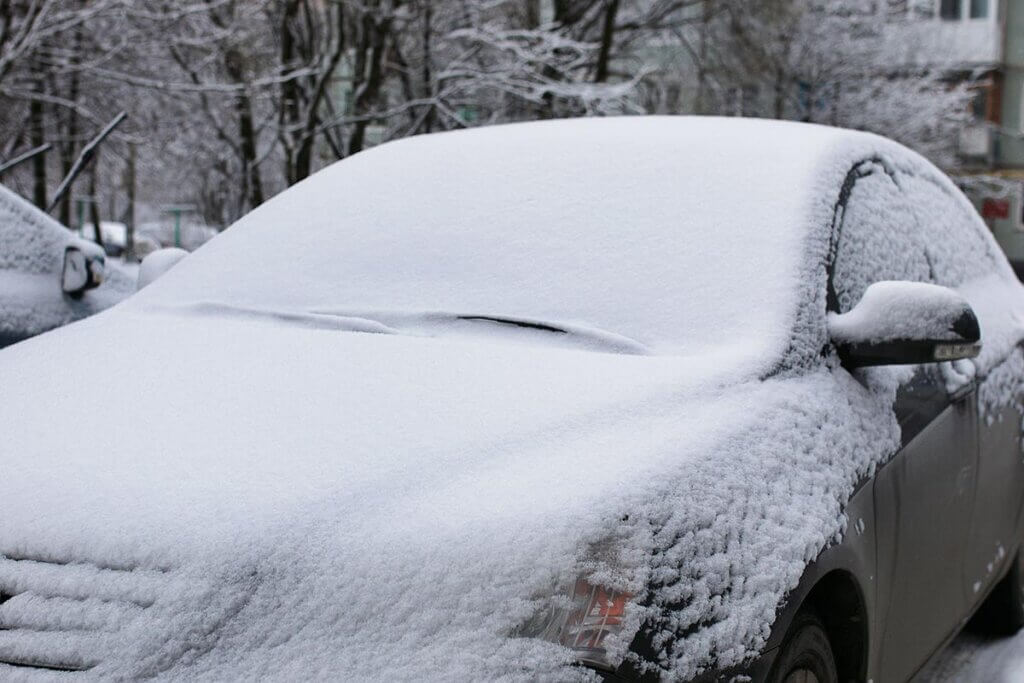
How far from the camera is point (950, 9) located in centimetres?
3800

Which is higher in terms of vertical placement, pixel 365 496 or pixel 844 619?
pixel 365 496

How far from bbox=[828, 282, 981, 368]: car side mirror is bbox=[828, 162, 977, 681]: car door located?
0.28 ft

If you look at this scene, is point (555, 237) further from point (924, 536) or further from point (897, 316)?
point (924, 536)

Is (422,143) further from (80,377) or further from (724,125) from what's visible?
(80,377)

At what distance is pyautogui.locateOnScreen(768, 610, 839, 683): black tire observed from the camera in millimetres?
2139

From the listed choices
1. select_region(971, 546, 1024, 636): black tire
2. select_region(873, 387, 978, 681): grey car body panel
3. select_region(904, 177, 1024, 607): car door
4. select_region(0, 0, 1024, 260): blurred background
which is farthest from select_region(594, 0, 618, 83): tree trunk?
select_region(873, 387, 978, 681): grey car body panel

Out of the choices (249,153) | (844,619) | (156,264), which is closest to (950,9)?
(249,153)

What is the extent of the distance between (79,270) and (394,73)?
47.7 feet

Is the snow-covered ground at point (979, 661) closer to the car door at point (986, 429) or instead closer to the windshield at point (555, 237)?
the car door at point (986, 429)

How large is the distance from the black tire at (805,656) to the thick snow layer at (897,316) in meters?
0.66

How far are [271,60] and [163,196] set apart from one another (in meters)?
24.8

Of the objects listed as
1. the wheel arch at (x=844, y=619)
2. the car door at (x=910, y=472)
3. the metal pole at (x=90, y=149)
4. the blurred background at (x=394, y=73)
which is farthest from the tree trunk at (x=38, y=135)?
the wheel arch at (x=844, y=619)

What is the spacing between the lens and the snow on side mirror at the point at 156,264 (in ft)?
12.9

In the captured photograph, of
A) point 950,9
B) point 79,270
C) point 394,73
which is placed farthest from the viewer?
point 950,9
